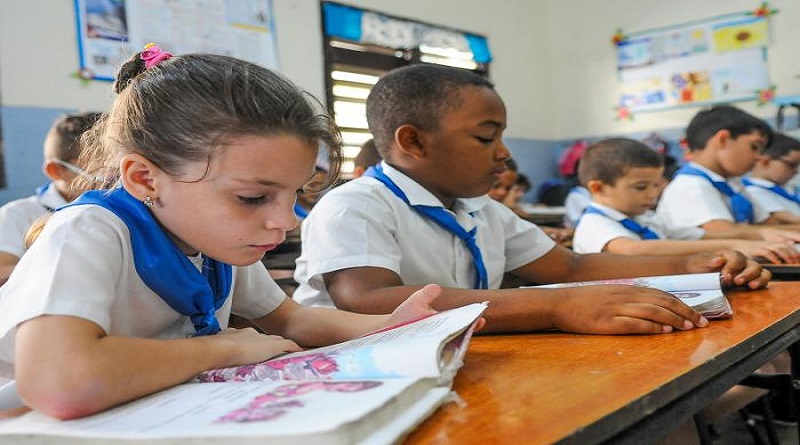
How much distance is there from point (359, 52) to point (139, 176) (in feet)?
13.7

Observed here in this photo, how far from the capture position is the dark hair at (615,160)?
2.33 m

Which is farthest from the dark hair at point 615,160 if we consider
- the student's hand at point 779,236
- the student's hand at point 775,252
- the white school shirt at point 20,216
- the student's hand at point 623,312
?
the white school shirt at point 20,216

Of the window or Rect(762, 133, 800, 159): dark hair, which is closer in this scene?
Rect(762, 133, 800, 159): dark hair

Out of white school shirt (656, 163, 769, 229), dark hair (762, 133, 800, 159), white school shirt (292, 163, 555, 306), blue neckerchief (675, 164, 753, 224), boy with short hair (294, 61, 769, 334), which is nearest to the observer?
boy with short hair (294, 61, 769, 334)

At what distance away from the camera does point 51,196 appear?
2.25 m

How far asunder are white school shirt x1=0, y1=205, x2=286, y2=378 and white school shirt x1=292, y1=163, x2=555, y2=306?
0.32m

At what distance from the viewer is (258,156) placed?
0.80 metres

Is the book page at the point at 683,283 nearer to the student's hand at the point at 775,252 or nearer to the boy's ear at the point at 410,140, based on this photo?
the boy's ear at the point at 410,140

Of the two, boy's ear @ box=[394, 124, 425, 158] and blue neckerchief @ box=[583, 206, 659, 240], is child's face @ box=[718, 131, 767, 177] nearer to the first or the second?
blue neckerchief @ box=[583, 206, 659, 240]

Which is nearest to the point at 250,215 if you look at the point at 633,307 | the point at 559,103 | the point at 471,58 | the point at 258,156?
the point at 258,156

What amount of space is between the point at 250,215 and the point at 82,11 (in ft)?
9.78

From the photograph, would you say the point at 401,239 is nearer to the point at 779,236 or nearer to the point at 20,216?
the point at 779,236

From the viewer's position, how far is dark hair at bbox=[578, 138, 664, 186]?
2334mm

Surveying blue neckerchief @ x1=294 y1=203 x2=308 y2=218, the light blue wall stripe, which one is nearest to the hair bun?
blue neckerchief @ x1=294 y1=203 x2=308 y2=218
